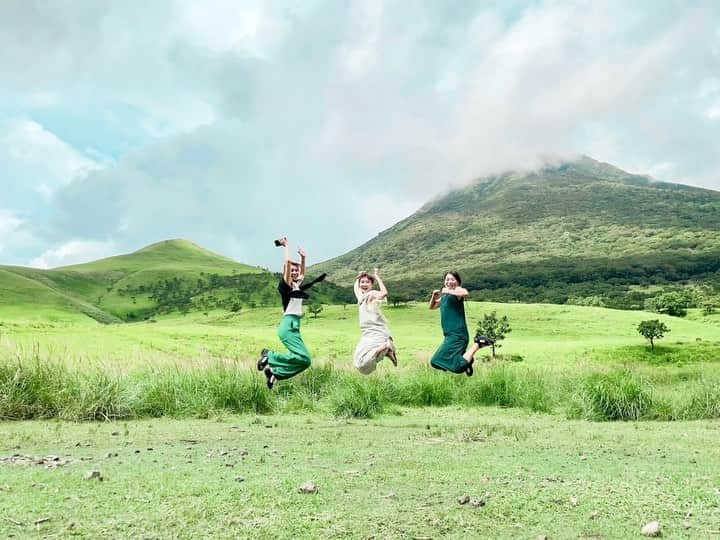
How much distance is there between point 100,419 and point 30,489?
685 centimetres

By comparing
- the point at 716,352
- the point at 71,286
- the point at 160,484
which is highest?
the point at 71,286

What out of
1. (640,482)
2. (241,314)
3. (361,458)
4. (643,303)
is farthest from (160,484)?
(643,303)

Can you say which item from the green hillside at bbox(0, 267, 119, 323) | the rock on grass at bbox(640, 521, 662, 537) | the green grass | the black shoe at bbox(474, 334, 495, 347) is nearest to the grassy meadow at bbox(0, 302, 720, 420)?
the green grass

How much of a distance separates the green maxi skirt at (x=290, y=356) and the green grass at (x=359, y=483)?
119 centimetres

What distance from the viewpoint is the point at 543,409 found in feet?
51.0

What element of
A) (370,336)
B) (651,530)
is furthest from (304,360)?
(651,530)

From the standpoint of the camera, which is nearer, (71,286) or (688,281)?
(71,286)

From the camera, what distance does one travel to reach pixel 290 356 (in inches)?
397

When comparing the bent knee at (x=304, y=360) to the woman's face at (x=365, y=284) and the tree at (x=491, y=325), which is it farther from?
the tree at (x=491, y=325)

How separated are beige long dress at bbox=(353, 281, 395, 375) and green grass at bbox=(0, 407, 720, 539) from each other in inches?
52.2

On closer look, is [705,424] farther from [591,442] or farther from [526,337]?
[526,337]

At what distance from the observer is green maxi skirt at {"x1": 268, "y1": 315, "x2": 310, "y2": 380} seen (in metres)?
10.1

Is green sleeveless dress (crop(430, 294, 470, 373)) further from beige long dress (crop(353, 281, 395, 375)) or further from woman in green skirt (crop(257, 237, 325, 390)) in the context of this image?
woman in green skirt (crop(257, 237, 325, 390))

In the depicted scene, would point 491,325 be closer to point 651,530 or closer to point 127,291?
point 651,530
